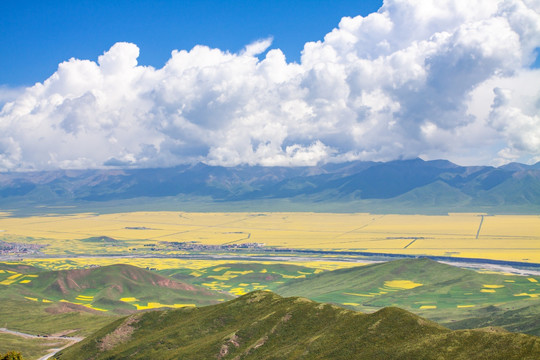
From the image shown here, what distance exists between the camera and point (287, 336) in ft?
380

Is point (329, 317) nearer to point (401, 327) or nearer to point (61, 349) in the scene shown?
point (401, 327)

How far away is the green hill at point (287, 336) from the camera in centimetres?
8981

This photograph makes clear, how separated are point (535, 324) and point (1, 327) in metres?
175

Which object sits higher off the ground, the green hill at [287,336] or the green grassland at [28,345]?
the green hill at [287,336]

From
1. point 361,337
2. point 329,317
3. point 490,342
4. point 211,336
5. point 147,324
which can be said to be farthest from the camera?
point 147,324

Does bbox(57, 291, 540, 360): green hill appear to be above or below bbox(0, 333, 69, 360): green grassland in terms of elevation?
above

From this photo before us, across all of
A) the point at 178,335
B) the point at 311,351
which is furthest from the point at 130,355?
the point at 311,351

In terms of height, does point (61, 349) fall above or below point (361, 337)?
below

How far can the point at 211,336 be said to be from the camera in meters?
130

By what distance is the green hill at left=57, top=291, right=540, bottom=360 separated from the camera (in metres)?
89.8

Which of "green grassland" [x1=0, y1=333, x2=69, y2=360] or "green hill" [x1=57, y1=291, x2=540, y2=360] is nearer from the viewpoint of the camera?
"green hill" [x1=57, y1=291, x2=540, y2=360]

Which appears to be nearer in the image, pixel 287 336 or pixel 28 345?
pixel 287 336

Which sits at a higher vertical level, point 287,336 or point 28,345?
point 287,336

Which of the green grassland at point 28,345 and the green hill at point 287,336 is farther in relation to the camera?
the green grassland at point 28,345
